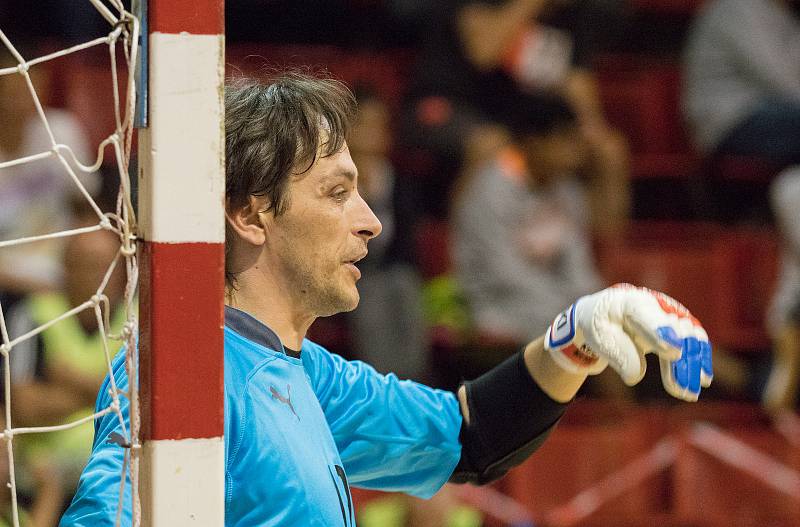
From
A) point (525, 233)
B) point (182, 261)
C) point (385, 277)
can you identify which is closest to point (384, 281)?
point (385, 277)

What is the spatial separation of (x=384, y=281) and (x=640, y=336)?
3.12m

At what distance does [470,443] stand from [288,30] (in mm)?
4387

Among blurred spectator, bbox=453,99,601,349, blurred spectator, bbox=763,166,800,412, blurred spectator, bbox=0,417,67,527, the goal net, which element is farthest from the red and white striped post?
blurred spectator, bbox=763,166,800,412

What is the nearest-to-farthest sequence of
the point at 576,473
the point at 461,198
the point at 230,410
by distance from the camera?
the point at 230,410 → the point at 576,473 → the point at 461,198

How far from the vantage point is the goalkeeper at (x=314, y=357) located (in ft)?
6.48

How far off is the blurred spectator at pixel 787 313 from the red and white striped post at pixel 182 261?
430 cm

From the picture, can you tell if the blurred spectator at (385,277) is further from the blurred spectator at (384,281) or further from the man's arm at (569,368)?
the man's arm at (569,368)

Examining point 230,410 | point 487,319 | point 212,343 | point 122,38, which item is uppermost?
point 122,38

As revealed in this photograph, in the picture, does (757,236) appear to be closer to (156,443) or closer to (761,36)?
(761,36)

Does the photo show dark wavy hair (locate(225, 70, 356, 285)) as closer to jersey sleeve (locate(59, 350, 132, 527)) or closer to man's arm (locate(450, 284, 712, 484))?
jersey sleeve (locate(59, 350, 132, 527))

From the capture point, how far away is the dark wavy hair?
2113mm

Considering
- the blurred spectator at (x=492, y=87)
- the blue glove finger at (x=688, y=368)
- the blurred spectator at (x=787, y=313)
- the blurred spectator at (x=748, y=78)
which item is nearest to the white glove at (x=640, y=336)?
the blue glove finger at (x=688, y=368)

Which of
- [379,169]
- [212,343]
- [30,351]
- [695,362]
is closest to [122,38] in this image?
[212,343]

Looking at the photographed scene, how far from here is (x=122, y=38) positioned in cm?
183
